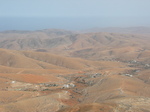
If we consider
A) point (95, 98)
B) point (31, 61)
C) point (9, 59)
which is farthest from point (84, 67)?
point (95, 98)

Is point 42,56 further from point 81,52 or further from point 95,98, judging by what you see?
point 95,98

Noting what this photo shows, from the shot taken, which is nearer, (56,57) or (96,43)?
(56,57)

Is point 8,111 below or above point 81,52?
above

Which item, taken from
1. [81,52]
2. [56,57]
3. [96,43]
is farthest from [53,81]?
[96,43]

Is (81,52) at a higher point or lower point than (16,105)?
lower

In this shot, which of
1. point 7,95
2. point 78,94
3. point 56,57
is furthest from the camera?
point 56,57

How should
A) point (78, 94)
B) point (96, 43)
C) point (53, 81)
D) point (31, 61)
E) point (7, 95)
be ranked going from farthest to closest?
1. point (96, 43)
2. point (31, 61)
3. point (53, 81)
4. point (78, 94)
5. point (7, 95)

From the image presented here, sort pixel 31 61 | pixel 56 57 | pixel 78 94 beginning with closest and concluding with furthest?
1. pixel 78 94
2. pixel 31 61
3. pixel 56 57

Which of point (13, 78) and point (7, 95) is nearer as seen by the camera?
point (7, 95)

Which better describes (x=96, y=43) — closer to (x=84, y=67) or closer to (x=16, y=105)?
(x=84, y=67)

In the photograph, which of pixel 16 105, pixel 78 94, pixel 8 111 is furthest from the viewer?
pixel 78 94
